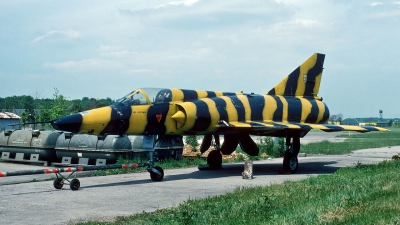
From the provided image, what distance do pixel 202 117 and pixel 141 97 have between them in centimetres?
203

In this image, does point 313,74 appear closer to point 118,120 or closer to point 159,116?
point 159,116

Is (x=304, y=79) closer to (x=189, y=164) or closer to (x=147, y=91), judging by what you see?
(x=189, y=164)

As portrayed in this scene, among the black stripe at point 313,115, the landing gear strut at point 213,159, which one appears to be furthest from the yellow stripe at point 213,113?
the black stripe at point 313,115

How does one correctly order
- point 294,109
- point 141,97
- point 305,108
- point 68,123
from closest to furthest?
1. point 68,123
2. point 141,97
3. point 294,109
4. point 305,108

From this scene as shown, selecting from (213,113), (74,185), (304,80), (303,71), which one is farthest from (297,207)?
(303,71)

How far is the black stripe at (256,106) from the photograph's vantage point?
16.8 metres

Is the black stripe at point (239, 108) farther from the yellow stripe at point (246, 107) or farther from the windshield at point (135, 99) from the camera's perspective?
the windshield at point (135, 99)

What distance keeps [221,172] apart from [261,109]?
263 cm

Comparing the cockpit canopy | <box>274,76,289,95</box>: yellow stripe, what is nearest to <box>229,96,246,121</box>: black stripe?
the cockpit canopy

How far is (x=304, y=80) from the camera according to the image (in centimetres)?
1980

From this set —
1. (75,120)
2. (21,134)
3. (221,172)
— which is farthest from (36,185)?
(21,134)

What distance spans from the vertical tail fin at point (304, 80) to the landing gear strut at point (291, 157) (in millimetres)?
2740

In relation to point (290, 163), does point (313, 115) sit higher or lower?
higher

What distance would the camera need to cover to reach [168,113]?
14.7m
